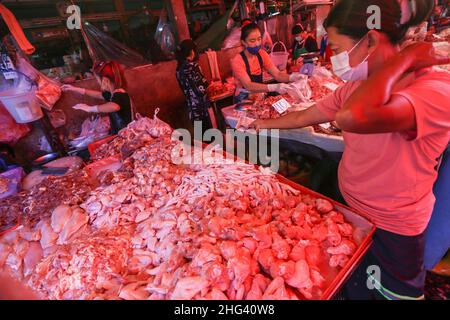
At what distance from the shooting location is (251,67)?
4.05 m

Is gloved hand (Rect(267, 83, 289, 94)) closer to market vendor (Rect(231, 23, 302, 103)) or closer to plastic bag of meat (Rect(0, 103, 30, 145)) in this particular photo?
market vendor (Rect(231, 23, 302, 103))

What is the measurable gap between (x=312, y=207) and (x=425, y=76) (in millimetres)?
895

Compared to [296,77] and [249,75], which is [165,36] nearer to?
[249,75]

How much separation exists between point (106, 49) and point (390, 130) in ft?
19.4

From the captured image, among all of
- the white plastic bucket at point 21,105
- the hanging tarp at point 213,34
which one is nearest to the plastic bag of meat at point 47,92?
the white plastic bucket at point 21,105

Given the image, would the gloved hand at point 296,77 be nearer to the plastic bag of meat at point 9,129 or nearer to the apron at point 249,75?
the apron at point 249,75

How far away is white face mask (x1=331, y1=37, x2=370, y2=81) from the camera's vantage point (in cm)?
121

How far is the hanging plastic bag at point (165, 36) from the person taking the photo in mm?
5988

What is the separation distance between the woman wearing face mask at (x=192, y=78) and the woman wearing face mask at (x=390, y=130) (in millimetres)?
3017

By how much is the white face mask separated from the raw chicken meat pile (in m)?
0.76

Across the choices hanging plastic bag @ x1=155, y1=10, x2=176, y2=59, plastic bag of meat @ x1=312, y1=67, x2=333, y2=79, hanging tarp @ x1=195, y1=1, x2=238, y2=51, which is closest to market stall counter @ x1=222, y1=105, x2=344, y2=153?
plastic bag of meat @ x1=312, y1=67, x2=333, y2=79
